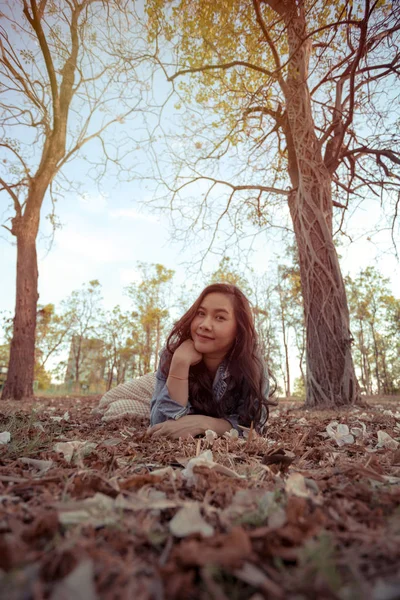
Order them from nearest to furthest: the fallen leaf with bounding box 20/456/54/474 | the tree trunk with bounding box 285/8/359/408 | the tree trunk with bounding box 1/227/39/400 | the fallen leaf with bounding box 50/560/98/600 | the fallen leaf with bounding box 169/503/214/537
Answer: the fallen leaf with bounding box 50/560/98/600, the fallen leaf with bounding box 169/503/214/537, the fallen leaf with bounding box 20/456/54/474, the tree trunk with bounding box 285/8/359/408, the tree trunk with bounding box 1/227/39/400

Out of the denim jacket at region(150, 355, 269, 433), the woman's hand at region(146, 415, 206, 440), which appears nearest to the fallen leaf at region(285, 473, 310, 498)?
the woman's hand at region(146, 415, 206, 440)

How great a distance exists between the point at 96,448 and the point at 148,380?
2345mm

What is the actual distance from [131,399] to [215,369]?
4.56ft

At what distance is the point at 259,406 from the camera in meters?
2.56

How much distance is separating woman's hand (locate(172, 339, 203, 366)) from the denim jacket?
235mm

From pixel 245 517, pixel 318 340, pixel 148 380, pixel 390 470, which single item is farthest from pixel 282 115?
pixel 245 517

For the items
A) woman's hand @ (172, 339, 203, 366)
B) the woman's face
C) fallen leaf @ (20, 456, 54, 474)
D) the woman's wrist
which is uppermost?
the woman's face

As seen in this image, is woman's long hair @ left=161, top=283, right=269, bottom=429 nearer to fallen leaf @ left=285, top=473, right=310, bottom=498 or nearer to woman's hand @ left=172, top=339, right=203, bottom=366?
woman's hand @ left=172, top=339, right=203, bottom=366

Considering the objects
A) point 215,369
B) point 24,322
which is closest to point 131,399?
point 215,369

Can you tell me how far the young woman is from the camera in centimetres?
250

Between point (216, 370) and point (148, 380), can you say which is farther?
point (148, 380)

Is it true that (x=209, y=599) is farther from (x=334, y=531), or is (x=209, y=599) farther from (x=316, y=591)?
(x=334, y=531)

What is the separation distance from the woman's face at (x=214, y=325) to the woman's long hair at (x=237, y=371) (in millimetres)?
79

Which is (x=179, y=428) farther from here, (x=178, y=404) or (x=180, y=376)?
(x=180, y=376)
